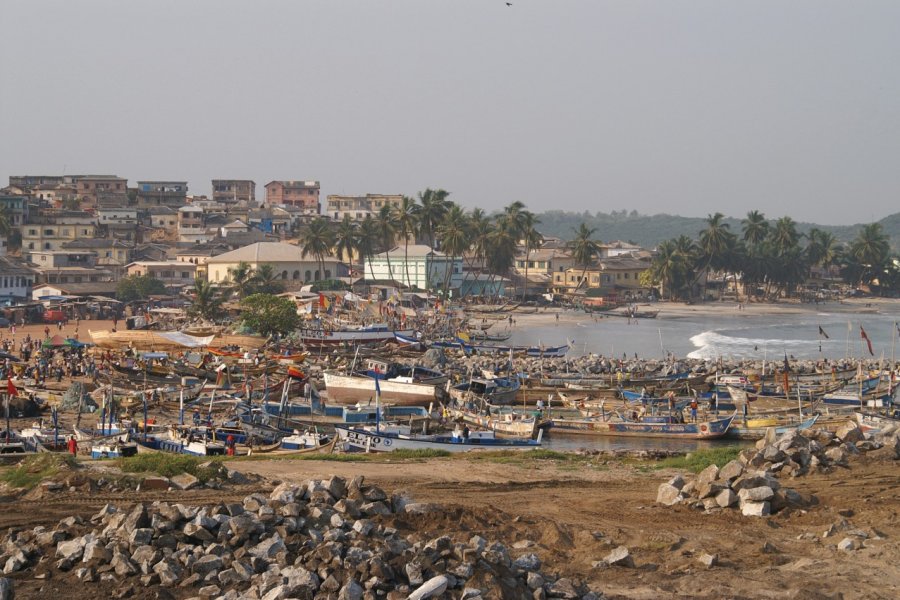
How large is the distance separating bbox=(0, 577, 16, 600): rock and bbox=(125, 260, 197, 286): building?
8094 centimetres

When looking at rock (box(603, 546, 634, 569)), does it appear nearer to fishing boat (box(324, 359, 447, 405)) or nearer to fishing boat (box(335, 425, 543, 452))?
fishing boat (box(335, 425, 543, 452))

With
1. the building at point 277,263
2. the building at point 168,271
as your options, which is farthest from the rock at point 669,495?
the building at point 168,271

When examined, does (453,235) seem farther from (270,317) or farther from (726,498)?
(726,498)

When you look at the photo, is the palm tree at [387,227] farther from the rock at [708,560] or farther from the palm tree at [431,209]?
the rock at [708,560]

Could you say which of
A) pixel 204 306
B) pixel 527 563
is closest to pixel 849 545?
pixel 527 563

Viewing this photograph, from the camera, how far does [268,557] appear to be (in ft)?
39.2

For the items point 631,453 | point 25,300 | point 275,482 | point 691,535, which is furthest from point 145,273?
point 691,535

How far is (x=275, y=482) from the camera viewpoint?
19109 mm

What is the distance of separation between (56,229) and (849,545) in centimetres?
9705

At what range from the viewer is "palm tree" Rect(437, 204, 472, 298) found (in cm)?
9800

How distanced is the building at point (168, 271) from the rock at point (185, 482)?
74.5 metres

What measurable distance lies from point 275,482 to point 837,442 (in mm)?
11259

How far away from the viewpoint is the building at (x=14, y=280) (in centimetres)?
7488

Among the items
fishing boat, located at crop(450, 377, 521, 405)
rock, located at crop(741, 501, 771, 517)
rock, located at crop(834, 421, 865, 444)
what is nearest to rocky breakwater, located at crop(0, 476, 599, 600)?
rock, located at crop(741, 501, 771, 517)
